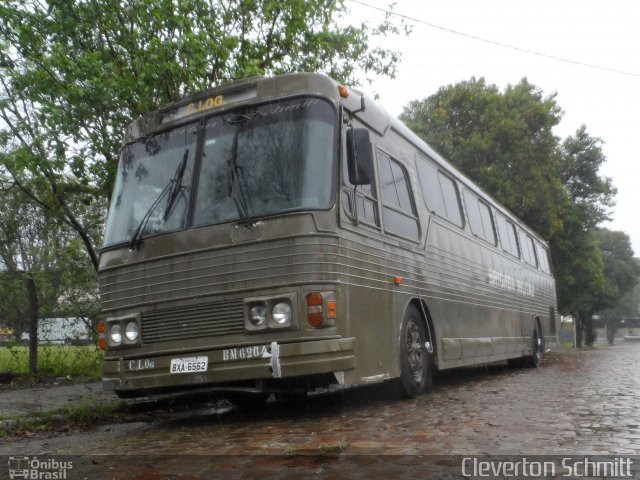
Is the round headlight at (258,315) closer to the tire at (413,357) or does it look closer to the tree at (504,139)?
the tire at (413,357)

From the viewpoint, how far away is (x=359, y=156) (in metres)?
6.94

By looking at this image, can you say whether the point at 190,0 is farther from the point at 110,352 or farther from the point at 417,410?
the point at 417,410

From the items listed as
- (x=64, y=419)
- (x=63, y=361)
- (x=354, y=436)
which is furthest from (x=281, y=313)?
(x=63, y=361)

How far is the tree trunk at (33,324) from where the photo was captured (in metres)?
12.1

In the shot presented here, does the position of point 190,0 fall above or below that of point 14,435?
above

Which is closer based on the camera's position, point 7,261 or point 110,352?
point 110,352

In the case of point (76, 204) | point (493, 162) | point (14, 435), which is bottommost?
point (14, 435)

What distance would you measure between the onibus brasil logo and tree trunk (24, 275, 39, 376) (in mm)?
6925

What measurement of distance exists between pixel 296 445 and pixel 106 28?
6.84 meters

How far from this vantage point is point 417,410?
24.4 feet

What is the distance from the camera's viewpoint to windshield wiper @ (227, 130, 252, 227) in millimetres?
6738

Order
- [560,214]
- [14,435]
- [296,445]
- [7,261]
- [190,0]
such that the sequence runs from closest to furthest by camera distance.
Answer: [296,445], [14,435], [190,0], [7,261], [560,214]

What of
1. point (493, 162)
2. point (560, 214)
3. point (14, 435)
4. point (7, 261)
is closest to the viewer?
point (14, 435)

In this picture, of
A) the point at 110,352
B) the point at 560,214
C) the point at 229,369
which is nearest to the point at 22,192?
the point at 110,352
